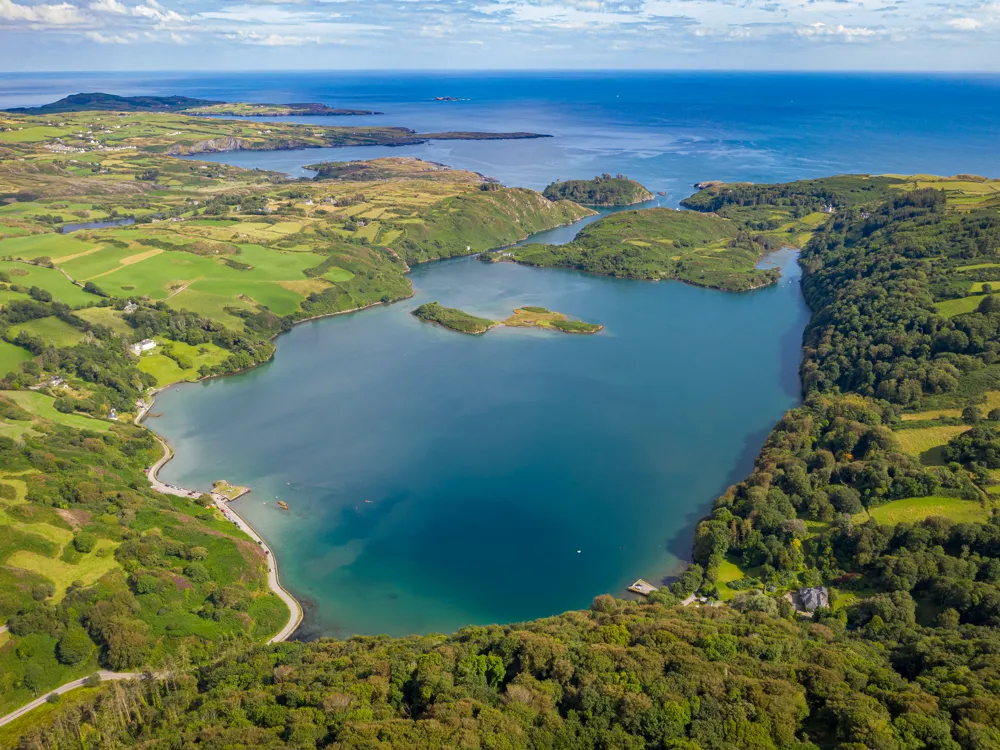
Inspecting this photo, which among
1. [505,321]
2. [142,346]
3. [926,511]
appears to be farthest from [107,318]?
[926,511]

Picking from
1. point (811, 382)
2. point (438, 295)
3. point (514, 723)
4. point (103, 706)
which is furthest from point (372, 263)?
point (514, 723)

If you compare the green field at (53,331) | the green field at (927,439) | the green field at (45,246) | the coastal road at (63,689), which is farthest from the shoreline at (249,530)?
the green field at (45,246)

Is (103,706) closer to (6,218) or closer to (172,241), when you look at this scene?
(172,241)

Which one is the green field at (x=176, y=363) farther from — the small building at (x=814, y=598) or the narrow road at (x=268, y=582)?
the small building at (x=814, y=598)

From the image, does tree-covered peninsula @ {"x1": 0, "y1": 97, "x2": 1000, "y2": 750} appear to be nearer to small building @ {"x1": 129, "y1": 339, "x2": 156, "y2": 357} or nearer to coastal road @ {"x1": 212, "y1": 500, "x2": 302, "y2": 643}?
small building @ {"x1": 129, "y1": 339, "x2": 156, "y2": 357}

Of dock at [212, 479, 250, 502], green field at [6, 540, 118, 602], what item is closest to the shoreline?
dock at [212, 479, 250, 502]

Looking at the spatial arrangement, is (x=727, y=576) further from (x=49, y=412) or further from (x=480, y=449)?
(x=49, y=412)
